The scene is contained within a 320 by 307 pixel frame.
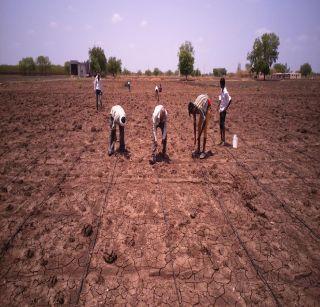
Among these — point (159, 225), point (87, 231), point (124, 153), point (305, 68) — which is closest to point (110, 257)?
point (87, 231)

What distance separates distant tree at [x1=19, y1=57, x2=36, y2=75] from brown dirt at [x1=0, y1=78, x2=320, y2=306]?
3114 inches

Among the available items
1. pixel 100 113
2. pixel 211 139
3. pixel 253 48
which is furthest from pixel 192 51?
pixel 211 139

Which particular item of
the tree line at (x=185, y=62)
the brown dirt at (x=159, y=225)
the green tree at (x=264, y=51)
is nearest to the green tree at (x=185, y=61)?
the tree line at (x=185, y=62)

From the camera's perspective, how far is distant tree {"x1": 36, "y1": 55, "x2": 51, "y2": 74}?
8031 cm

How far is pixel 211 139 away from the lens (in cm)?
861

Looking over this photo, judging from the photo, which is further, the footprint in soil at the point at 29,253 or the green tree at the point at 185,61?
the green tree at the point at 185,61

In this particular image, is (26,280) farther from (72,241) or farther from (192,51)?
(192,51)

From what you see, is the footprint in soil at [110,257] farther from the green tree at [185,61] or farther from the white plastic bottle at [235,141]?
the green tree at [185,61]

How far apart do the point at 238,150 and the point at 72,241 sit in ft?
18.1

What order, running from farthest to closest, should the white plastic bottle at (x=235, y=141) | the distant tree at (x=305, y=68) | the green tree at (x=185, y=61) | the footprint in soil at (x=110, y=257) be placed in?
the distant tree at (x=305, y=68), the green tree at (x=185, y=61), the white plastic bottle at (x=235, y=141), the footprint in soil at (x=110, y=257)

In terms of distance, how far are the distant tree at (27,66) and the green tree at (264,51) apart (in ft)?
205

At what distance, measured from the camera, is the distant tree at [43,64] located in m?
80.3

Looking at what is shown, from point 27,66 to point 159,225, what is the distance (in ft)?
279

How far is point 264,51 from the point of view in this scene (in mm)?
56469
